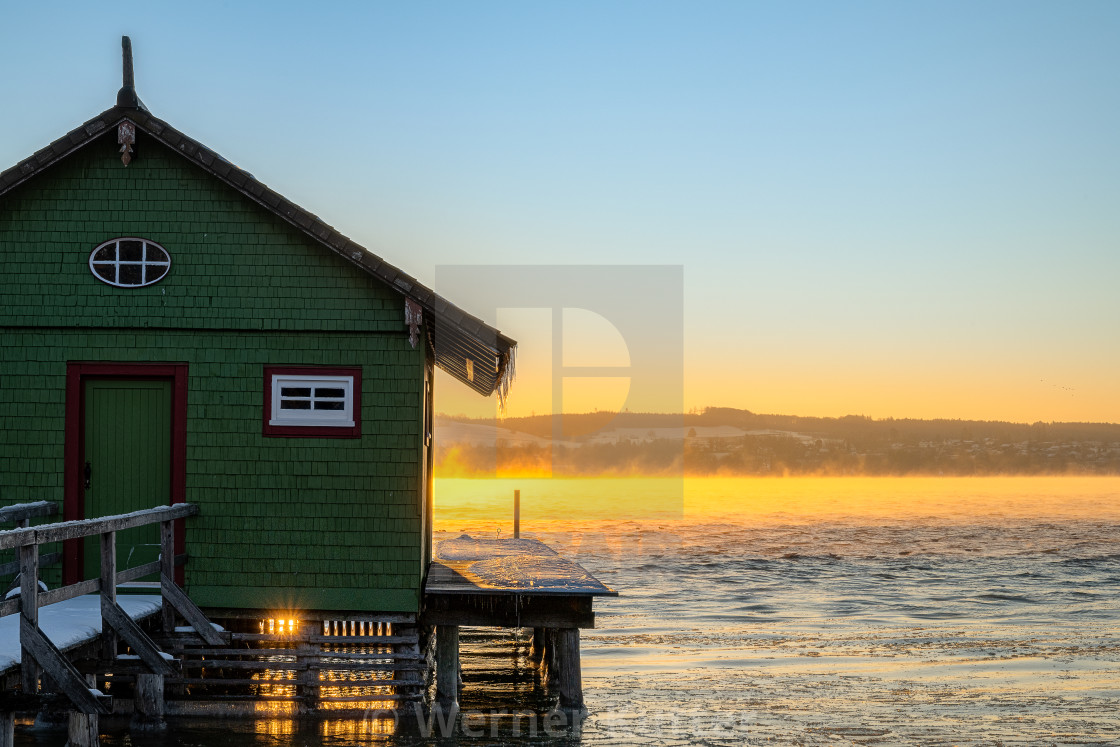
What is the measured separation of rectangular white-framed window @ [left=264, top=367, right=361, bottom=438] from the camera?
12.2 metres

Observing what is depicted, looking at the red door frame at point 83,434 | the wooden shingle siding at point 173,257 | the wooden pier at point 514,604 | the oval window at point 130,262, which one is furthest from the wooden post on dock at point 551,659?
the oval window at point 130,262

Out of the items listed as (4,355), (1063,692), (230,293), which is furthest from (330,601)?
(1063,692)

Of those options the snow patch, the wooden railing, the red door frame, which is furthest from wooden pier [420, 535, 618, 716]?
the red door frame

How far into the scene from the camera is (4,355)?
39.9ft

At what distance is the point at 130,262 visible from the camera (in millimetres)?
12266

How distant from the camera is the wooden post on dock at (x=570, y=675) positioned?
44.4ft

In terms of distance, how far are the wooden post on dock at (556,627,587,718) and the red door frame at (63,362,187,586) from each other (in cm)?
510

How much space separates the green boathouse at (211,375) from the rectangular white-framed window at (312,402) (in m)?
0.02

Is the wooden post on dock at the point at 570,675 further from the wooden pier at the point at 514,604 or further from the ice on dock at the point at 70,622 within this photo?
the ice on dock at the point at 70,622

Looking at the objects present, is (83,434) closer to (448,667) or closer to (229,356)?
(229,356)

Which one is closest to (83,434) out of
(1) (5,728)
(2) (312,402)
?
(2) (312,402)

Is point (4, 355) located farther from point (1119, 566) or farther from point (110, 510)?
point (1119, 566)

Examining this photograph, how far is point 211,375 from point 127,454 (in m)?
1.40

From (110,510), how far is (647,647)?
36.4 ft
